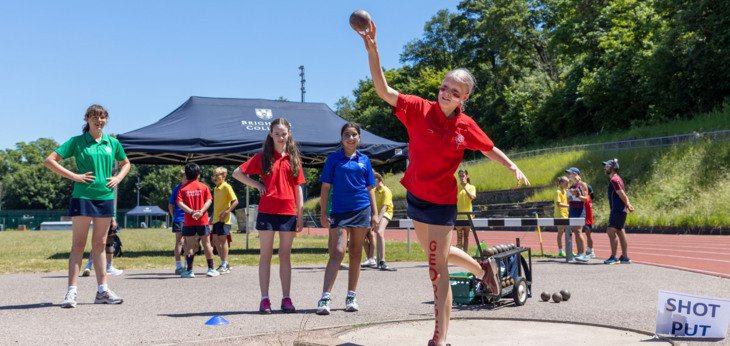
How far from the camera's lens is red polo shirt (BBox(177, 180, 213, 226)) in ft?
35.1

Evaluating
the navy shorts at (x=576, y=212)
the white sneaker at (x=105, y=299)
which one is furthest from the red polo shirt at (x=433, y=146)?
the navy shorts at (x=576, y=212)

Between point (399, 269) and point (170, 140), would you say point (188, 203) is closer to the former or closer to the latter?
point (399, 269)

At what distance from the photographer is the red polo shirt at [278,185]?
22.7 ft

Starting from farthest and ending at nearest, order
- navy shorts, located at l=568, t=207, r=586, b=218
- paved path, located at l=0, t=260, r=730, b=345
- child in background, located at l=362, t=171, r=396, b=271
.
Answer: navy shorts, located at l=568, t=207, r=586, b=218 → child in background, located at l=362, t=171, r=396, b=271 → paved path, located at l=0, t=260, r=730, b=345

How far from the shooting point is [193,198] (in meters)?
10.7

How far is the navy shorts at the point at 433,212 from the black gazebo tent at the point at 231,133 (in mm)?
11371

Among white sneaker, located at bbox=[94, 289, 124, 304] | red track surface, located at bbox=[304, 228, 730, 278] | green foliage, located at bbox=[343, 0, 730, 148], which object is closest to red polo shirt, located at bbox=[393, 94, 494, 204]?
white sneaker, located at bbox=[94, 289, 124, 304]

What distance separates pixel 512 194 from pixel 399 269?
25329 mm

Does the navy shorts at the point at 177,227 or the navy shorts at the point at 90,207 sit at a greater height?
the navy shorts at the point at 90,207

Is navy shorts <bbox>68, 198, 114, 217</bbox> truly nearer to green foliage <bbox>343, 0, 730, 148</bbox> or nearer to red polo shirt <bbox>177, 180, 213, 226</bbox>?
red polo shirt <bbox>177, 180, 213, 226</bbox>

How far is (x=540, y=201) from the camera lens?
3194 cm

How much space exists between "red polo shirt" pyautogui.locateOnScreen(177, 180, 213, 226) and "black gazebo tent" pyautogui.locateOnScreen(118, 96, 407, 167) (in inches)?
185

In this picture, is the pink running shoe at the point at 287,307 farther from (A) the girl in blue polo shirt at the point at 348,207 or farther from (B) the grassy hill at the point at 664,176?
(B) the grassy hill at the point at 664,176

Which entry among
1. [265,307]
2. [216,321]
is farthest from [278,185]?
[216,321]
